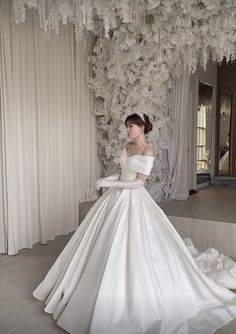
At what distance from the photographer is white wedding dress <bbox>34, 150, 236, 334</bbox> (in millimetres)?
2256

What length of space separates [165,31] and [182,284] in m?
3.11

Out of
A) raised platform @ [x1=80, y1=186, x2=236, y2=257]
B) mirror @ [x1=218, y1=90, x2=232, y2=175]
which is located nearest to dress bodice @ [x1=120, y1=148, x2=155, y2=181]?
raised platform @ [x1=80, y1=186, x2=236, y2=257]

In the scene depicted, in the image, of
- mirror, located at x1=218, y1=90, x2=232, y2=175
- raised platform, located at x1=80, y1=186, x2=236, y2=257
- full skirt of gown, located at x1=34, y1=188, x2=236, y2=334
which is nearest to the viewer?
full skirt of gown, located at x1=34, y1=188, x2=236, y2=334

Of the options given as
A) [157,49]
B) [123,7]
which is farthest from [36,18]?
[157,49]

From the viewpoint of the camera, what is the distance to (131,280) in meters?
2.32

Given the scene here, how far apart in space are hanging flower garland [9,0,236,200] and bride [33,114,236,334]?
5.60 ft

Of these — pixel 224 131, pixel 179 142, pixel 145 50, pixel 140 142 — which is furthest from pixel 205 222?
pixel 224 131

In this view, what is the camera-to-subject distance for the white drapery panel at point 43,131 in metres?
3.86

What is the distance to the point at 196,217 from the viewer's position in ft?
14.4

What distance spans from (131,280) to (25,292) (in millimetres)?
1119

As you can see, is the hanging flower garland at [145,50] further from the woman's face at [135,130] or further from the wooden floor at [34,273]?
the woman's face at [135,130]

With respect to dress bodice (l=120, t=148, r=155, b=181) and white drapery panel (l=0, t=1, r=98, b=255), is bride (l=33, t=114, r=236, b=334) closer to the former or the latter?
dress bodice (l=120, t=148, r=155, b=181)

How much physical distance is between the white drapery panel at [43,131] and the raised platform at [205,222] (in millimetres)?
478

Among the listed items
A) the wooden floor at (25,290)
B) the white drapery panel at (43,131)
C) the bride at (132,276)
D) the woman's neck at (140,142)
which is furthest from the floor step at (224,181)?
the woman's neck at (140,142)
